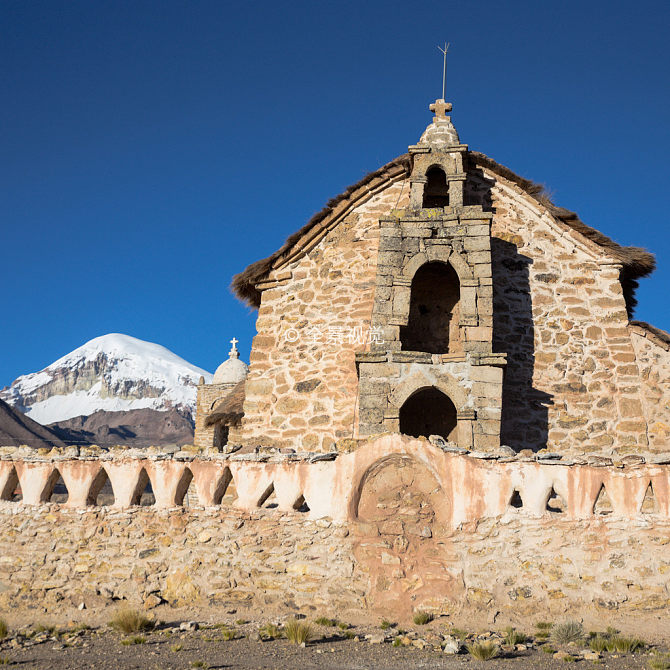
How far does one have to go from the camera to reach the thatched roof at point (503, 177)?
10.9 metres

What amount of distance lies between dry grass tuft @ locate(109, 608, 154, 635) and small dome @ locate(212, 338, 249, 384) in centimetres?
2141

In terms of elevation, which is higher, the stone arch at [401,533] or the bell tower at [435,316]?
the bell tower at [435,316]

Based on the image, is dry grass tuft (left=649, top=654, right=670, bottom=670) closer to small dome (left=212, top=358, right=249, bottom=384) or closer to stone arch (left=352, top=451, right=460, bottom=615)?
stone arch (left=352, top=451, right=460, bottom=615)

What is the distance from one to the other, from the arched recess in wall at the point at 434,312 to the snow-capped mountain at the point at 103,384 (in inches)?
3301

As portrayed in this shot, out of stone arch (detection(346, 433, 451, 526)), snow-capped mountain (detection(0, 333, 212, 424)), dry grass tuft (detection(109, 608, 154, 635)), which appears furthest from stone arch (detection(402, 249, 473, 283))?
snow-capped mountain (detection(0, 333, 212, 424))

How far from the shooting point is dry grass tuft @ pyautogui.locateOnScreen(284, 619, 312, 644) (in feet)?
16.8

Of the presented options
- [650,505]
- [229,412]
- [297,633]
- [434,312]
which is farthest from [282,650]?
[229,412]

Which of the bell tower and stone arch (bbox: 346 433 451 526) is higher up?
the bell tower

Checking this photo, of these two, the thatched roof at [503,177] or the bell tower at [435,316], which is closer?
the bell tower at [435,316]

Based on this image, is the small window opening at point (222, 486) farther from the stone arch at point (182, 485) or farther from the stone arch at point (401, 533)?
the stone arch at point (401, 533)

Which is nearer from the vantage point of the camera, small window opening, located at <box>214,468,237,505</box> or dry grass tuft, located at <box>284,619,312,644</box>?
dry grass tuft, located at <box>284,619,312,644</box>

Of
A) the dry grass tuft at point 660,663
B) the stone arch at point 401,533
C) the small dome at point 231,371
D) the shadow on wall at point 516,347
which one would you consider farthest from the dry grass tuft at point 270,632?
the small dome at point 231,371

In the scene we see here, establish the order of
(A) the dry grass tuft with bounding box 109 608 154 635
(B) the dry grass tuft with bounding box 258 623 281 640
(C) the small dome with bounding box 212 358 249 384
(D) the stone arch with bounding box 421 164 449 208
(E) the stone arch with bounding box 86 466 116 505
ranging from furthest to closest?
(C) the small dome with bounding box 212 358 249 384, (D) the stone arch with bounding box 421 164 449 208, (E) the stone arch with bounding box 86 466 116 505, (A) the dry grass tuft with bounding box 109 608 154 635, (B) the dry grass tuft with bounding box 258 623 281 640

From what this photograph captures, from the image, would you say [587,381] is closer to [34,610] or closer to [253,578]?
[253,578]
